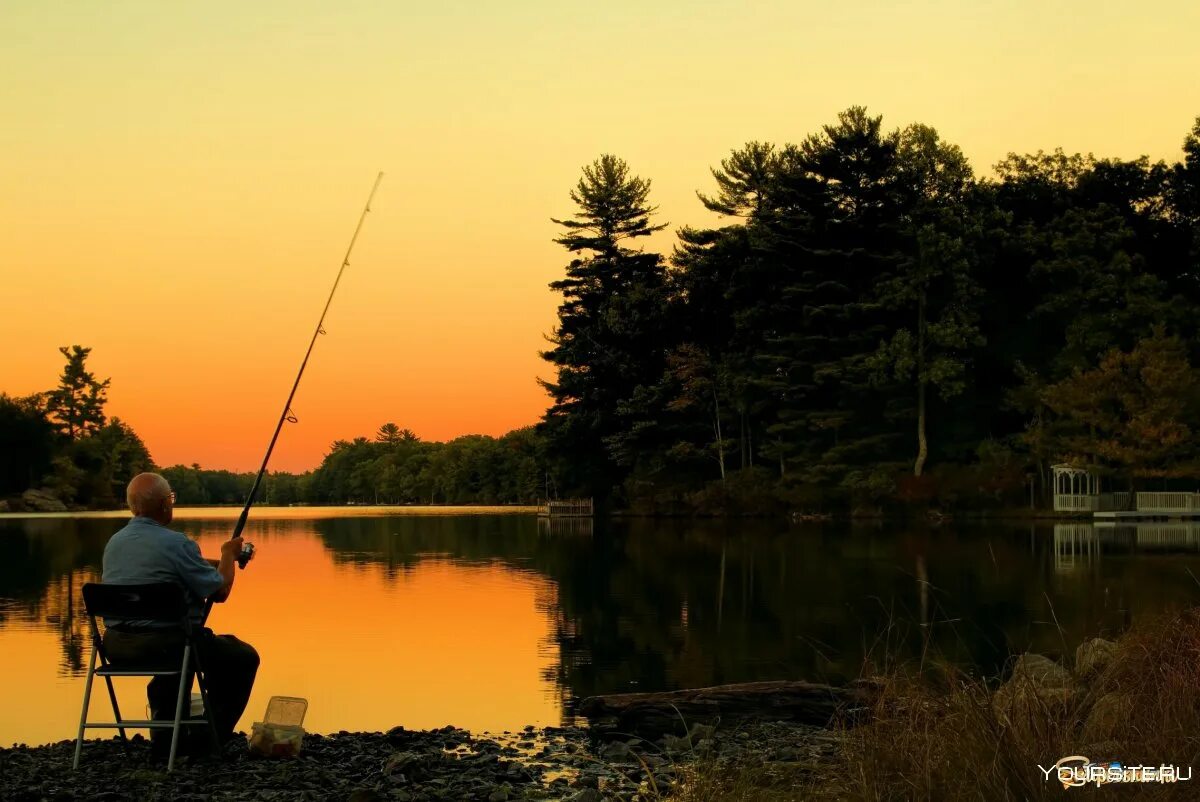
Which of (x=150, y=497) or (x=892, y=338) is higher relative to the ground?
(x=892, y=338)

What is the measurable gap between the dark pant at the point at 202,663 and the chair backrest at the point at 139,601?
0.22 metres

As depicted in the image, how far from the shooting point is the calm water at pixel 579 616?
10297 mm

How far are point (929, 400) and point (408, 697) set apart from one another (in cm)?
4136

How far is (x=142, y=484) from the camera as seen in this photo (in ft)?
21.9

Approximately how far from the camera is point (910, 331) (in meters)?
48.1

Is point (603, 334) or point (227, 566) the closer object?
point (227, 566)

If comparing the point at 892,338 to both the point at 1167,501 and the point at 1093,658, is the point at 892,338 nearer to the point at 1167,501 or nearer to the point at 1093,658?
the point at 1167,501

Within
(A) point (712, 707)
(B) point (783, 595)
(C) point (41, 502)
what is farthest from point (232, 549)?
(C) point (41, 502)

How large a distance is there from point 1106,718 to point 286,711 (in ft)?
15.4

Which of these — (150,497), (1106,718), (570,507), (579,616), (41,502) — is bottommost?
(579,616)

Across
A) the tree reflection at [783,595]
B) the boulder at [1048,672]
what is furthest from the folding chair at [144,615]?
the boulder at [1048,672]

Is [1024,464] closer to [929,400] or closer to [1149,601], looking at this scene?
[929,400]

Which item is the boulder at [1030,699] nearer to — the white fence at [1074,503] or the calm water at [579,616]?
the calm water at [579,616]

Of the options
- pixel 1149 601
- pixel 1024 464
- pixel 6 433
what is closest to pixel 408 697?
pixel 1149 601
